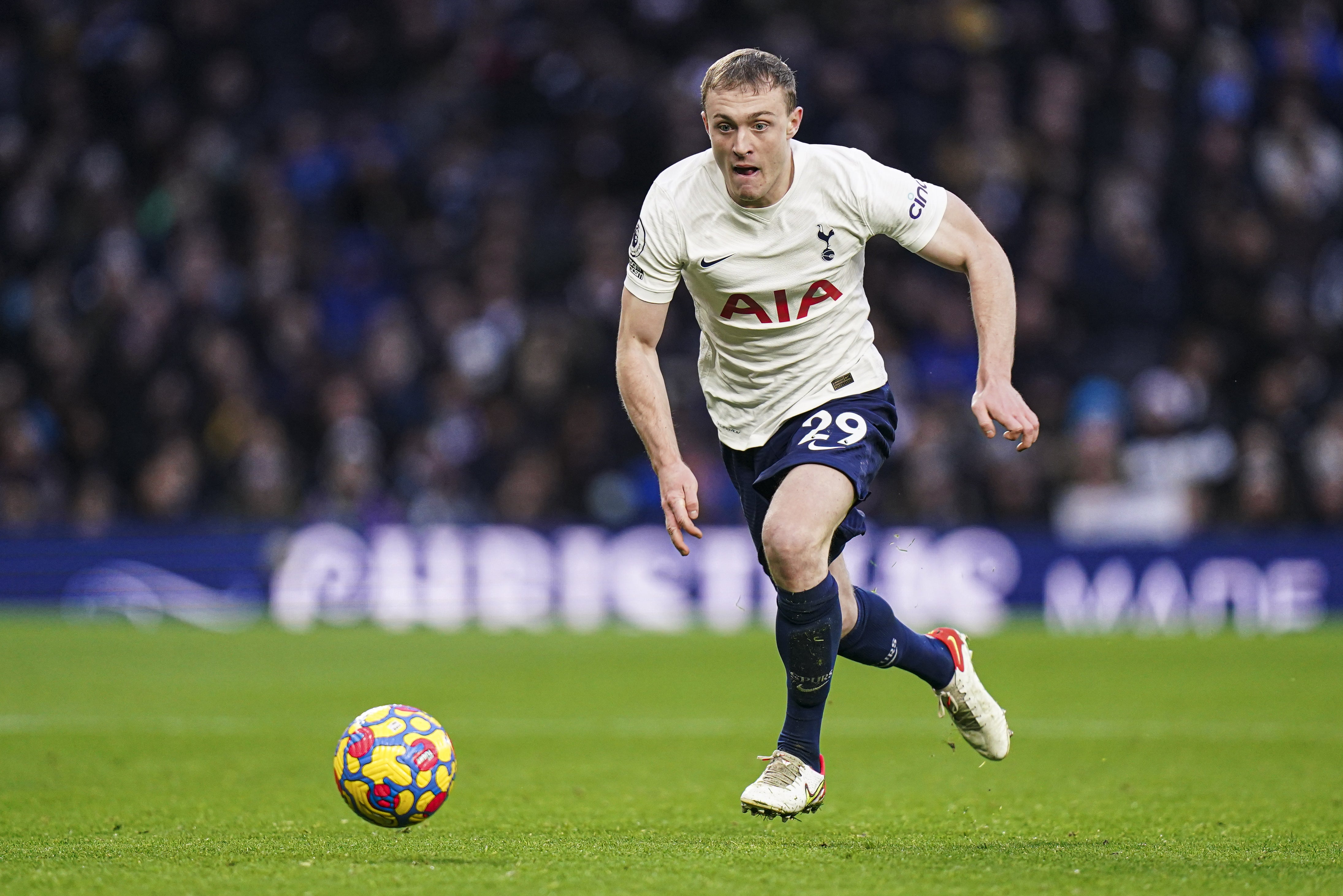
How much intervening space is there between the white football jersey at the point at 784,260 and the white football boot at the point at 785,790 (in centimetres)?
111

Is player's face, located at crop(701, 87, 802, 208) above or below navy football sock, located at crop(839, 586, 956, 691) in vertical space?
above

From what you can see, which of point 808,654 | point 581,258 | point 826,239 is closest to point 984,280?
point 826,239

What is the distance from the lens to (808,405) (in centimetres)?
562

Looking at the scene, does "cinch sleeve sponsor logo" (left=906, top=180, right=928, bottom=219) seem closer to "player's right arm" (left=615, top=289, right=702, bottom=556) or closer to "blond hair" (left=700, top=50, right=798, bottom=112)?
"blond hair" (left=700, top=50, right=798, bottom=112)

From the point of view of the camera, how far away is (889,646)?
5.93 metres

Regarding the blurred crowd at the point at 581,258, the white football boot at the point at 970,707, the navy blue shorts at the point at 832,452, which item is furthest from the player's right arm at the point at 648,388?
the blurred crowd at the point at 581,258

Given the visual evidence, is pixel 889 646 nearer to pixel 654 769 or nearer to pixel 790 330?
pixel 790 330

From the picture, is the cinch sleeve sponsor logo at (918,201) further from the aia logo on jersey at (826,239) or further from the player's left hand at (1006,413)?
the player's left hand at (1006,413)

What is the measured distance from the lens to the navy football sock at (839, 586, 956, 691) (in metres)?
5.89

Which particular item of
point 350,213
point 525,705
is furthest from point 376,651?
point 350,213

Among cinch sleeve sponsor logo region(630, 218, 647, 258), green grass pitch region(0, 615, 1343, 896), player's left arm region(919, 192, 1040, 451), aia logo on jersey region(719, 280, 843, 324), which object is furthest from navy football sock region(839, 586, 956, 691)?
cinch sleeve sponsor logo region(630, 218, 647, 258)

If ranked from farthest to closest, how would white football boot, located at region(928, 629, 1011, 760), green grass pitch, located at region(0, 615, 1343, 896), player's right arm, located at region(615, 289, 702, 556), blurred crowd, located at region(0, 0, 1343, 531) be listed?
blurred crowd, located at region(0, 0, 1343, 531) < white football boot, located at region(928, 629, 1011, 760) < player's right arm, located at region(615, 289, 702, 556) < green grass pitch, located at region(0, 615, 1343, 896)

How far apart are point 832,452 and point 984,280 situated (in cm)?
76

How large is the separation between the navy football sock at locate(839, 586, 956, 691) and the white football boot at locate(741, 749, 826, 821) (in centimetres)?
54
